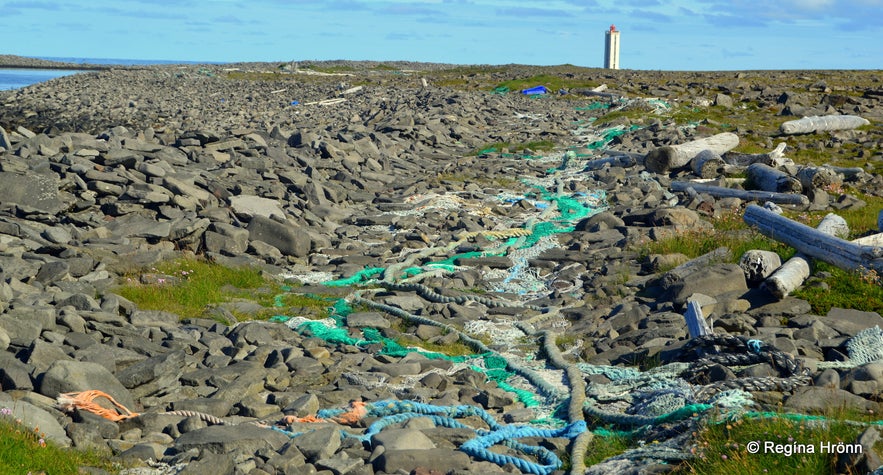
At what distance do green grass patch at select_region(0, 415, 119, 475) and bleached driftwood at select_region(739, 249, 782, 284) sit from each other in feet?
21.9

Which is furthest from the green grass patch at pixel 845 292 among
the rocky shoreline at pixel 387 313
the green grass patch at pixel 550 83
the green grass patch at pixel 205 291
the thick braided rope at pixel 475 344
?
the green grass patch at pixel 550 83

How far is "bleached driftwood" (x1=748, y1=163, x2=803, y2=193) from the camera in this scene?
14555mm

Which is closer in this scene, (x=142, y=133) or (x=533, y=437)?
(x=533, y=437)

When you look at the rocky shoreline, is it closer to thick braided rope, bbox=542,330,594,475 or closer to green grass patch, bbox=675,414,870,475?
thick braided rope, bbox=542,330,594,475

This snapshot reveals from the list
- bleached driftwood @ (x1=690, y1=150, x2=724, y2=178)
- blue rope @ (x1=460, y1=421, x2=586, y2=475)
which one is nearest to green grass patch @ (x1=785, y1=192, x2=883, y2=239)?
bleached driftwood @ (x1=690, y1=150, x2=724, y2=178)

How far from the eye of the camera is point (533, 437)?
231 inches

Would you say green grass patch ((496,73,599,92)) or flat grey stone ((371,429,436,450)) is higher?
green grass patch ((496,73,599,92))

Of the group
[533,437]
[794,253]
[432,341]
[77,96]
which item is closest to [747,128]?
[794,253]

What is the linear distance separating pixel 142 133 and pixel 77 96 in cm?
2951

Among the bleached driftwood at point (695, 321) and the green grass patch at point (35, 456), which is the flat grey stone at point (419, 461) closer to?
the green grass patch at point (35, 456)

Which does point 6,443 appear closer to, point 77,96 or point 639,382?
point 639,382

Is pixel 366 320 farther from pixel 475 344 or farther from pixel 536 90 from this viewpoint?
pixel 536 90

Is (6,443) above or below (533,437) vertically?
above

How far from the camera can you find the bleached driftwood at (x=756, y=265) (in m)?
8.97
